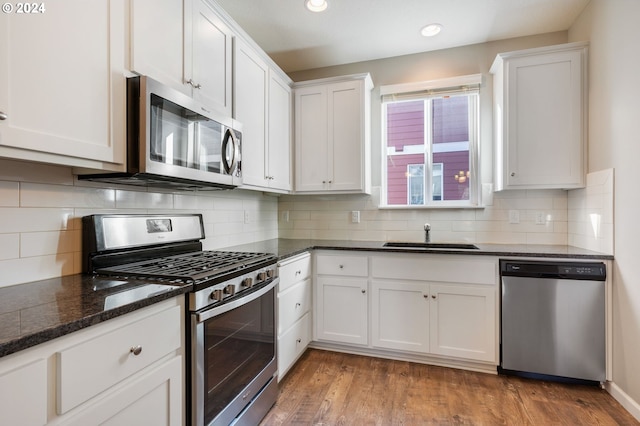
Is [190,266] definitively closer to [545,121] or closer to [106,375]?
[106,375]

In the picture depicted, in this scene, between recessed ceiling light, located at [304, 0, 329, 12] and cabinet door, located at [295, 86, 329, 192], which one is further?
cabinet door, located at [295, 86, 329, 192]

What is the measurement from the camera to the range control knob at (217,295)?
52.1 inches

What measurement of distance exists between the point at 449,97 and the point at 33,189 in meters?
3.01

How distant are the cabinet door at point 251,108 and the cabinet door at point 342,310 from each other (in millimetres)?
1003

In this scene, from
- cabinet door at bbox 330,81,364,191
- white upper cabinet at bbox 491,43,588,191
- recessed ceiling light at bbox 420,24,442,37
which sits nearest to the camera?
white upper cabinet at bbox 491,43,588,191

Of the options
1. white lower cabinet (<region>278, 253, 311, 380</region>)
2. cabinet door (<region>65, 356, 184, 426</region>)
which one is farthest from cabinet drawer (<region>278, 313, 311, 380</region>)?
cabinet door (<region>65, 356, 184, 426</region>)

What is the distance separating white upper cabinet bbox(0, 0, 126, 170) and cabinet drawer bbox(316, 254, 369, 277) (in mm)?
1685

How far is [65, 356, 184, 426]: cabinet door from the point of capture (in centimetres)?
90

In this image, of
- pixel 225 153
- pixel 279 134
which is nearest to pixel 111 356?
pixel 225 153

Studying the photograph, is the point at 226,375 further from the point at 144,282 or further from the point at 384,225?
the point at 384,225

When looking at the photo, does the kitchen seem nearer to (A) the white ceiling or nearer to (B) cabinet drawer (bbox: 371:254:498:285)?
(A) the white ceiling

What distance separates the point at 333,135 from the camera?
287 centimetres

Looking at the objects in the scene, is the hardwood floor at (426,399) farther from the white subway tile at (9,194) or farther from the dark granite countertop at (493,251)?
the white subway tile at (9,194)

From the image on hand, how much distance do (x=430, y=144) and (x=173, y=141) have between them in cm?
231
